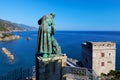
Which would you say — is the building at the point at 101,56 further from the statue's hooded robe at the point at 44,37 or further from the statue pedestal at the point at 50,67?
the statue's hooded robe at the point at 44,37

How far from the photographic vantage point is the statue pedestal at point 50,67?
1003 cm

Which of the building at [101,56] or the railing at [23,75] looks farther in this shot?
the building at [101,56]

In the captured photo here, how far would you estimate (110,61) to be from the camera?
31203 mm

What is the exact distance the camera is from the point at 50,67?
401 inches

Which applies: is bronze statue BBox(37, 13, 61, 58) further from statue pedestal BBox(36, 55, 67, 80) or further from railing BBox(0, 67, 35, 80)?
railing BBox(0, 67, 35, 80)

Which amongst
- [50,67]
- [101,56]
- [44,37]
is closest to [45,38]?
[44,37]

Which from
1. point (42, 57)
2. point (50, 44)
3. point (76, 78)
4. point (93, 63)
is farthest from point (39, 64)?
point (93, 63)

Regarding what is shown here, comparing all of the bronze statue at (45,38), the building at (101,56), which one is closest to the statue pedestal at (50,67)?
the bronze statue at (45,38)

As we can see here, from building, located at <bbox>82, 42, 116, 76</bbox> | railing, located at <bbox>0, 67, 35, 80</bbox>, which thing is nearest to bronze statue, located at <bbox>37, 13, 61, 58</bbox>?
railing, located at <bbox>0, 67, 35, 80</bbox>

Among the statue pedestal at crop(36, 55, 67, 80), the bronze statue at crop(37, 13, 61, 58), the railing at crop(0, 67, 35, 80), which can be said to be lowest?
the railing at crop(0, 67, 35, 80)

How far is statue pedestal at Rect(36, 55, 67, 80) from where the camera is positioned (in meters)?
10.0

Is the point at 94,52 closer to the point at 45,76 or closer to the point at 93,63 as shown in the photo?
the point at 93,63

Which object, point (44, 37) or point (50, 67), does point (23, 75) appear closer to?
point (50, 67)

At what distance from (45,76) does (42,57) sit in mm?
917
